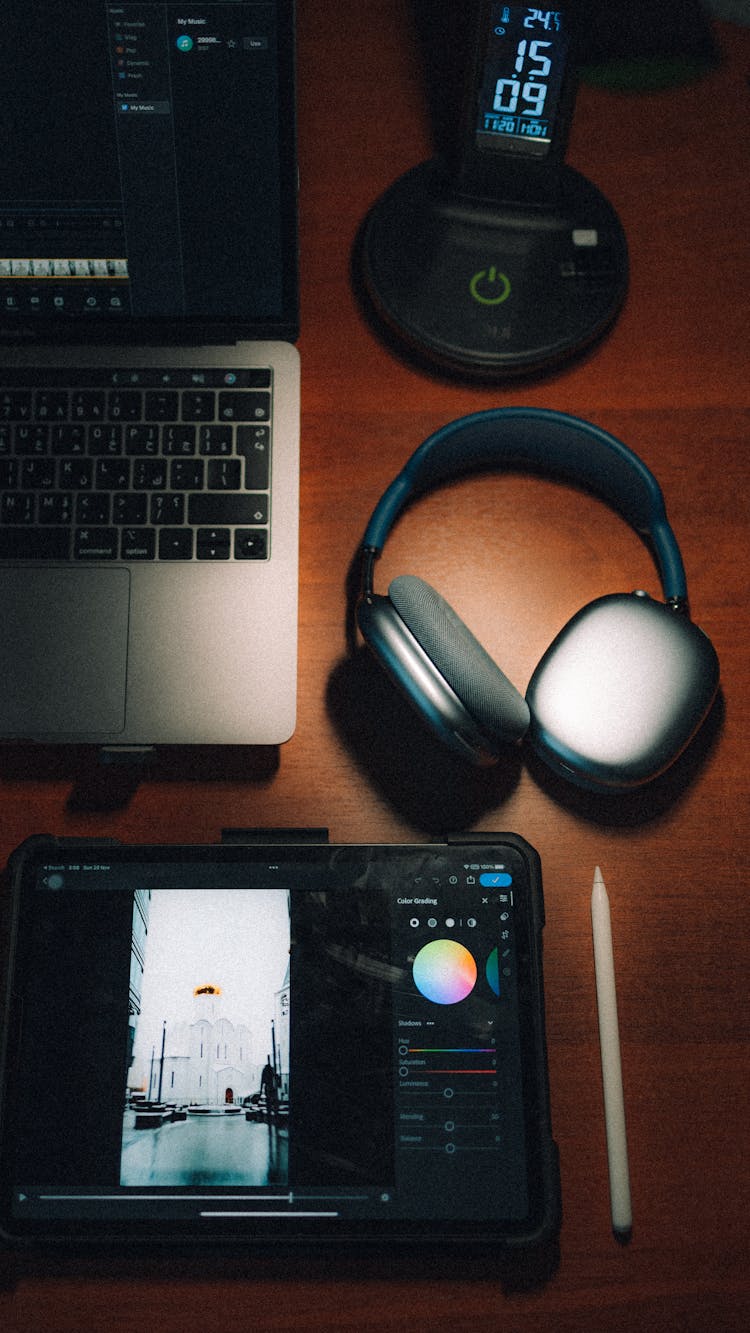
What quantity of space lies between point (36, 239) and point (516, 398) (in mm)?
357

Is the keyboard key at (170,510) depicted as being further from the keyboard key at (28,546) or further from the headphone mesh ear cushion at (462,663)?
the headphone mesh ear cushion at (462,663)

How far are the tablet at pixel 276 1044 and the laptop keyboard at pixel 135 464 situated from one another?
21cm

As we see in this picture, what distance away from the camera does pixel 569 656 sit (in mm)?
658

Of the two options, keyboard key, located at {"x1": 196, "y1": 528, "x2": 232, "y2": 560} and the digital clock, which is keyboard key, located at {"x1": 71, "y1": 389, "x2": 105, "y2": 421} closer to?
keyboard key, located at {"x1": 196, "y1": 528, "x2": 232, "y2": 560}

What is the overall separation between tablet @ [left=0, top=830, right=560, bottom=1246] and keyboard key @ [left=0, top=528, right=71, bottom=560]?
0.20m

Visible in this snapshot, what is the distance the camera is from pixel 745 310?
77 centimetres

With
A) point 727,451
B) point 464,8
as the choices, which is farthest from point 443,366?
point 464,8

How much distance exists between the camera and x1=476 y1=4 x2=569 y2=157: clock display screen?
0.66 metres

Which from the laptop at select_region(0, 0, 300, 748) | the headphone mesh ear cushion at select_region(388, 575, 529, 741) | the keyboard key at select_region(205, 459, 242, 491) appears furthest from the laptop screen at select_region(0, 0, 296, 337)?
the headphone mesh ear cushion at select_region(388, 575, 529, 741)

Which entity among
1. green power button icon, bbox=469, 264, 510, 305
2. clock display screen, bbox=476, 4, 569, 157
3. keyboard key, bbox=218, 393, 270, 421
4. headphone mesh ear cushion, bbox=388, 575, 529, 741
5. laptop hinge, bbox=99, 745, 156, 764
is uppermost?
clock display screen, bbox=476, 4, 569, 157

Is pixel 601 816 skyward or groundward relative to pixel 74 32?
groundward

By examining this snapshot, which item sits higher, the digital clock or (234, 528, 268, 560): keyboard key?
the digital clock

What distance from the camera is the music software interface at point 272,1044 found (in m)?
0.59

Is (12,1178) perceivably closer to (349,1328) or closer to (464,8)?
(349,1328)
